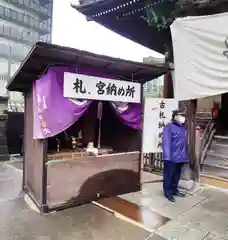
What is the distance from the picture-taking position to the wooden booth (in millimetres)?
4441

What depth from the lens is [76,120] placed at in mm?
4832

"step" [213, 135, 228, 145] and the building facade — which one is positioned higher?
the building facade

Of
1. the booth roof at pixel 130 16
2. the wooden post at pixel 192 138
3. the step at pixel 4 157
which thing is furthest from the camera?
the step at pixel 4 157

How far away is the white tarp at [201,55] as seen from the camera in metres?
3.77

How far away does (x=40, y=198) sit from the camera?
15.5 feet

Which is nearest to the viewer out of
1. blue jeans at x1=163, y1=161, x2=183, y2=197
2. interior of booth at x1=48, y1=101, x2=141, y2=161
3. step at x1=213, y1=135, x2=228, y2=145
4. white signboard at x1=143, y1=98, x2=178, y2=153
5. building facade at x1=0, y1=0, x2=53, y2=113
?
blue jeans at x1=163, y1=161, x2=183, y2=197

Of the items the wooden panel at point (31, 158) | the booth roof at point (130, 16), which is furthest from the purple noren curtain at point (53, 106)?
the booth roof at point (130, 16)

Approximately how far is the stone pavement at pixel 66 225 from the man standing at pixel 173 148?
5.57 feet

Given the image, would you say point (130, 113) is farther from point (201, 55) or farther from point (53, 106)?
point (201, 55)

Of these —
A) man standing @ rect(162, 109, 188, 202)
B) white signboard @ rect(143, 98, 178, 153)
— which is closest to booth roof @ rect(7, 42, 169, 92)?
white signboard @ rect(143, 98, 178, 153)

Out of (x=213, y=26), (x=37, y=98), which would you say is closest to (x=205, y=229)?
(x=213, y=26)

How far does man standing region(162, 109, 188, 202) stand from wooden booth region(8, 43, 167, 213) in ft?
2.54

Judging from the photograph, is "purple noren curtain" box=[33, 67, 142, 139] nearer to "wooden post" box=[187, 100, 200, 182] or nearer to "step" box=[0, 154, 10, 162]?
"wooden post" box=[187, 100, 200, 182]

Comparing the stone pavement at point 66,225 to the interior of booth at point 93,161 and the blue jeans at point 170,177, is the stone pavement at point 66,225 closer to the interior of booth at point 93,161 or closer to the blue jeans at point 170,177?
the interior of booth at point 93,161
